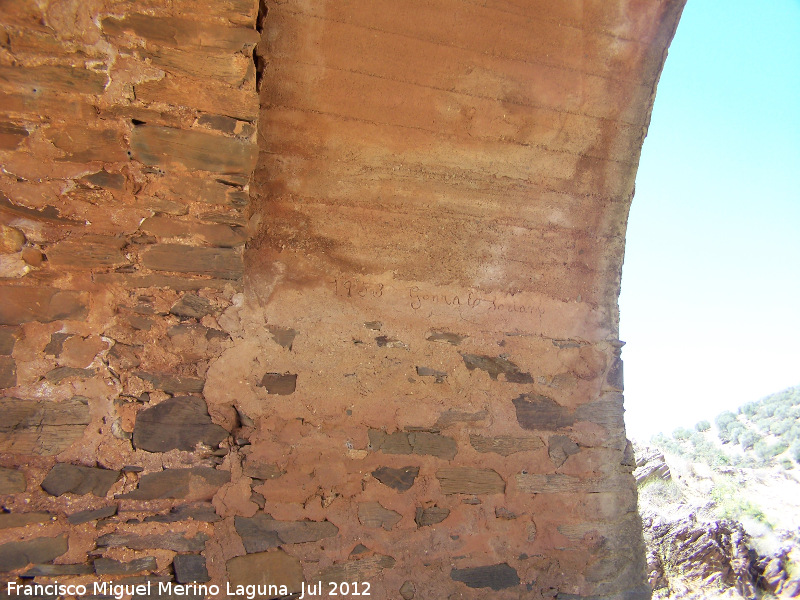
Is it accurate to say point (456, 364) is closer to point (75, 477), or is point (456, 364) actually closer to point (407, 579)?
point (407, 579)

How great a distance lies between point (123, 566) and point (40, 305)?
0.92m

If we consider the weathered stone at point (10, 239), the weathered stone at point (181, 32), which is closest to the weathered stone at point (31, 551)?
the weathered stone at point (10, 239)

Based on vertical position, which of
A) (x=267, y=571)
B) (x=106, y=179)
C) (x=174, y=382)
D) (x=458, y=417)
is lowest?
(x=267, y=571)

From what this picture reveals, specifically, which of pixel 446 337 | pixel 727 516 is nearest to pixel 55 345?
pixel 446 337

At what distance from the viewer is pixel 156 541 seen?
1.85 metres

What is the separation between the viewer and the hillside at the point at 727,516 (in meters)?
5.02

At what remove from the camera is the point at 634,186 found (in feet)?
8.20

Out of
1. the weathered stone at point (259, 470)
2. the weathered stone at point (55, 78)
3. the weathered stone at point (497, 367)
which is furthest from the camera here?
the weathered stone at point (497, 367)

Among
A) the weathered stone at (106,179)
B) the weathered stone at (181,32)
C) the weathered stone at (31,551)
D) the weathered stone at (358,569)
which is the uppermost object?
the weathered stone at (181,32)

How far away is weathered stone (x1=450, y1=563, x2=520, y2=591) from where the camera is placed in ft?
Answer: 7.12

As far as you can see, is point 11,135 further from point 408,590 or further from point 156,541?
point 408,590

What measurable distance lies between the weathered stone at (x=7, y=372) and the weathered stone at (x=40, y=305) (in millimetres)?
123

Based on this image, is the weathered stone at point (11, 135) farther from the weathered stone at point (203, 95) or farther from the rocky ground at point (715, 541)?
the rocky ground at point (715, 541)

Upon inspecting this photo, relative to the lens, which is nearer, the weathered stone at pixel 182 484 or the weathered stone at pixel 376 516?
the weathered stone at pixel 182 484
